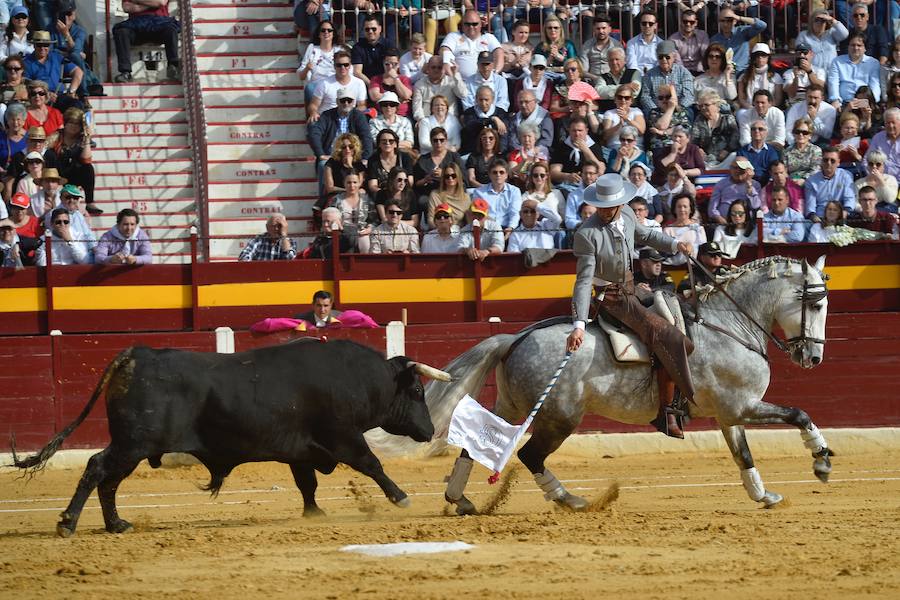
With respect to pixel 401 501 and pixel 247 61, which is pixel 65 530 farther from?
pixel 247 61

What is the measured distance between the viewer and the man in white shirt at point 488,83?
53.0 feet

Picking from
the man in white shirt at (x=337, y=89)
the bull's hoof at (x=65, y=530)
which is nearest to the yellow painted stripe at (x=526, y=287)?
the man in white shirt at (x=337, y=89)

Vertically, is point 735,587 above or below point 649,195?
below

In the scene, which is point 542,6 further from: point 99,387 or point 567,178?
point 99,387

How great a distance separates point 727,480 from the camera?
480 inches

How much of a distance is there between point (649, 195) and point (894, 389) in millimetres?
Answer: 2985

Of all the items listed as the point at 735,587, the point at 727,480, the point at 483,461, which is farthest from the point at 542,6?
the point at 735,587

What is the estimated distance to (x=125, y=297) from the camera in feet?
46.9

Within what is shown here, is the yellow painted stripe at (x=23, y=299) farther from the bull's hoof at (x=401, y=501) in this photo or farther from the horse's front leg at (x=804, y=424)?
the horse's front leg at (x=804, y=424)

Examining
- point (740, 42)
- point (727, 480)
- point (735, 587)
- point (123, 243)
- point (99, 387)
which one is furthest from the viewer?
point (740, 42)

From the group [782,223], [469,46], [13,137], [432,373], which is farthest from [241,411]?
[469,46]

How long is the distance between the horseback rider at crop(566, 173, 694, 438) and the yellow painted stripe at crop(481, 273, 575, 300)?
4.40 metres

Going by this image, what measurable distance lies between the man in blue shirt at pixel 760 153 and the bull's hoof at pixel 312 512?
7.34 meters

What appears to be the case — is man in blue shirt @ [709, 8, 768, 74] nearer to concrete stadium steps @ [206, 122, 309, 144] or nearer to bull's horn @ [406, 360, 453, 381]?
concrete stadium steps @ [206, 122, 309, 144]
